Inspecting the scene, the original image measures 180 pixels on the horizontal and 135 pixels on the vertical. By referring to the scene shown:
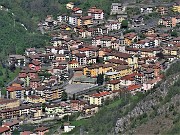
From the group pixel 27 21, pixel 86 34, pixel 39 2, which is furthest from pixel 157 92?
pixel 39 2

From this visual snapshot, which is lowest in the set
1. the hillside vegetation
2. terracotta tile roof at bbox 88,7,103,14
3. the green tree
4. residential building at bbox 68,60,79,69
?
the green tree

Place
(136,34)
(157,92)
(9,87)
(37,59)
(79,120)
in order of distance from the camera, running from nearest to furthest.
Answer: (157,92), (79,120), (9,87), (37,59), (136,34)

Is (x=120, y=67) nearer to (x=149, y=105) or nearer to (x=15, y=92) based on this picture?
(x=15, y=92)

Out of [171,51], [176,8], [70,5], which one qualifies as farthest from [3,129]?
[70,5]

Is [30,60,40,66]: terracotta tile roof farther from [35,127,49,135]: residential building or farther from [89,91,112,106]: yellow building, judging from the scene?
[35,127,49,135]: residential building

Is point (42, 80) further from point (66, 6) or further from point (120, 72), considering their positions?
point (66, 6)

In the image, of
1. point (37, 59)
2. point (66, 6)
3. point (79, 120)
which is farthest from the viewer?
point (66, 6)

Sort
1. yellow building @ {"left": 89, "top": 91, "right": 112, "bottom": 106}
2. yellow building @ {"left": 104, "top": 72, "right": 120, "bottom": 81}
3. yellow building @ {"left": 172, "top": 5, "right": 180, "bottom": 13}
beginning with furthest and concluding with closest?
yellow building @ {"left": 172, "top": 5, "right": 180, "bottom": 13}
yellow building @ {"left": 104, "top": 72, "right": 120, "bottom": 81}
yellow building @ {"left": 89, "top": 91, "right": 112, "bottom": 106}

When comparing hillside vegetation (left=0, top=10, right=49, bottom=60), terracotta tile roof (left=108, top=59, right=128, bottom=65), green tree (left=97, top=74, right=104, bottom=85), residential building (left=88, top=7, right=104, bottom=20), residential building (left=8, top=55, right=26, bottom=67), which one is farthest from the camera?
residential building (left=88, top=7, right=104, bottom=20)

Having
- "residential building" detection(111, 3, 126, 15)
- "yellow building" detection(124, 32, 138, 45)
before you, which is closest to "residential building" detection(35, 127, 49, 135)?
"yellow building" detection(124, 32, 138, 45)
